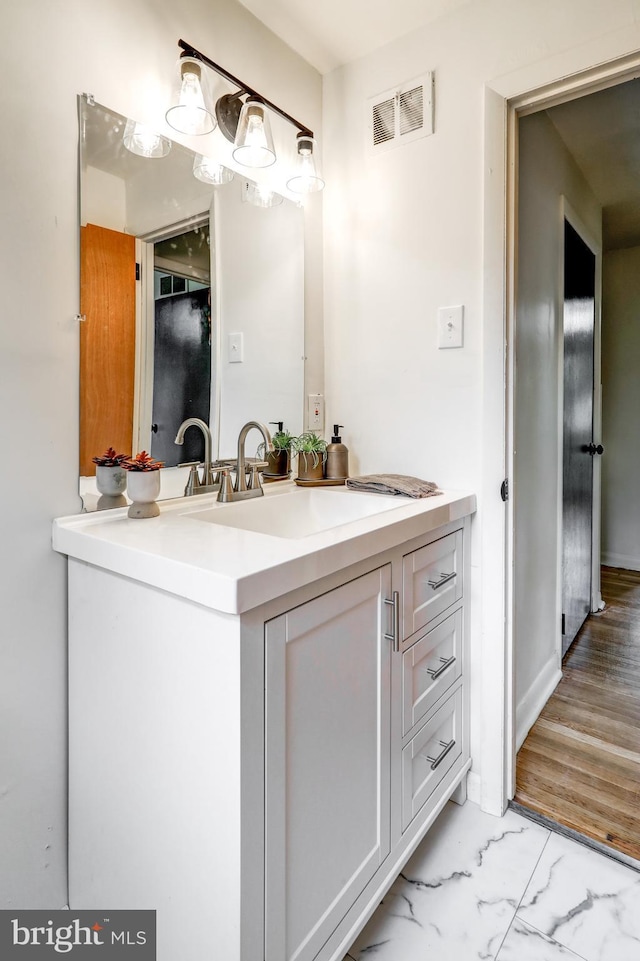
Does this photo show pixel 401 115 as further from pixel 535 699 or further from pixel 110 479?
pixel 535 699

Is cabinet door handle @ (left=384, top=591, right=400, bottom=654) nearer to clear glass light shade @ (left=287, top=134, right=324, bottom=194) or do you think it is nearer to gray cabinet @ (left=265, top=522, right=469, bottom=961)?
gray cabinet @ (left=265, top=522, right=469, bottom=961)

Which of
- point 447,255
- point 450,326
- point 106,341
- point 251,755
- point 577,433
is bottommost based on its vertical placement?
point 251,755

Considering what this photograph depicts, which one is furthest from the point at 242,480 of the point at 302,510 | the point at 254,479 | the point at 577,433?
the point at 577,433

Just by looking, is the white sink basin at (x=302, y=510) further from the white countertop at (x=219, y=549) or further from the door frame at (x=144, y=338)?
the door frame at (x=144, y=338)

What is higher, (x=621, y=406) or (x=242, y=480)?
(x=621, y=406)

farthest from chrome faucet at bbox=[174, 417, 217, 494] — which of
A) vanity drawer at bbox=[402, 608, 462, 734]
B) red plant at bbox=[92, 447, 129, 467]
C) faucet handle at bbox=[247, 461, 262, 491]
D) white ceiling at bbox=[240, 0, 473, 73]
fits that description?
white ceiling at bbox=[240, 0, 473, 73]

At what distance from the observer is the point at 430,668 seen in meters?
1.38

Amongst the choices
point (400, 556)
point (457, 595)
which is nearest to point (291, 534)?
point (400, 556)

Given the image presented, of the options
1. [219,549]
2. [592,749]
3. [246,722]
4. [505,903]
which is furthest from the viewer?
[592,749]

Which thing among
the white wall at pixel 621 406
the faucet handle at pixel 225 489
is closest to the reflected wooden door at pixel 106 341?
the faucet handle at pixel 225 489

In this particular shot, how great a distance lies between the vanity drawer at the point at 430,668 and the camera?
4.18 ft

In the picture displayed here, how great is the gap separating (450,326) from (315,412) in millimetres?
554

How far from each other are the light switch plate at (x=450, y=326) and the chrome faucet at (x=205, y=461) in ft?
2.48

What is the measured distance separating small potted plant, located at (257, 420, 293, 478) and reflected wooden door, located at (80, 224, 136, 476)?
1.68 ft
